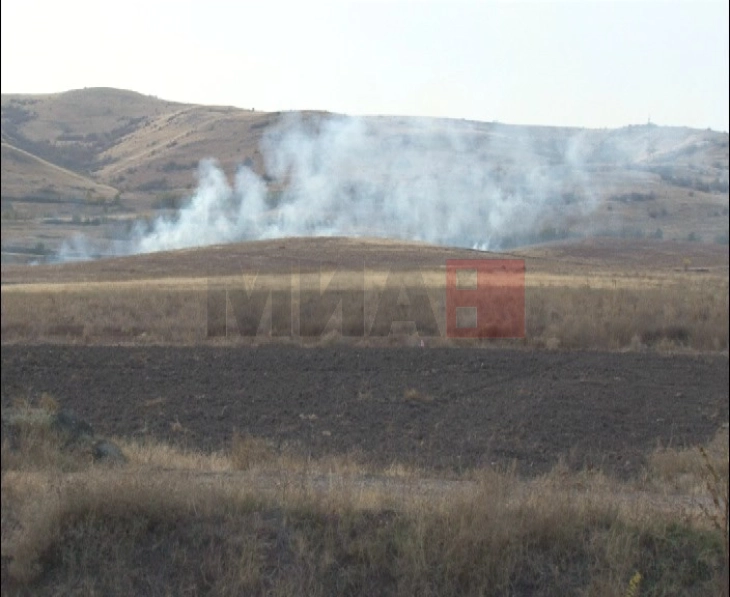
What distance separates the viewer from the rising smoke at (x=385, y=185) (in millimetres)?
40625

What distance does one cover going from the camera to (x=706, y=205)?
2180 inches

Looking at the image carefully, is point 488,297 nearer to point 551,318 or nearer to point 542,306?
point 542,306

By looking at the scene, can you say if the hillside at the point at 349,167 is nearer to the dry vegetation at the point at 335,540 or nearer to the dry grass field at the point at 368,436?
the dry grass field at the point at 368,436

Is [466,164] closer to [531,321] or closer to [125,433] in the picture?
[531,321]

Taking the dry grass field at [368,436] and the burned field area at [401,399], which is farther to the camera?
the burned field area at [401,399]

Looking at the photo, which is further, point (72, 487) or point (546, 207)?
point (546, 207)

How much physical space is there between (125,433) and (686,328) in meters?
20.3

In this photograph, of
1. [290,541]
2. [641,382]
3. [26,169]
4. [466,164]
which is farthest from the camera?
[466,164]

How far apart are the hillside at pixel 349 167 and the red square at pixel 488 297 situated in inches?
116

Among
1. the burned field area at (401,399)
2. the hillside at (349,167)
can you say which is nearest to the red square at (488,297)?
the burned field area at (401,399)

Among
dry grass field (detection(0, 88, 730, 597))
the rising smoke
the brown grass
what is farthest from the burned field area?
the rising smoke

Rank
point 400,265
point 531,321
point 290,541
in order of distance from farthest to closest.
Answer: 1. point 531,321
2. point 400,265
3. point 290,541

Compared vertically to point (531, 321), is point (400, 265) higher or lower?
higher

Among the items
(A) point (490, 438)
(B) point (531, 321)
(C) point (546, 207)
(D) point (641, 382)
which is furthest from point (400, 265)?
(C) point (546, 207)
